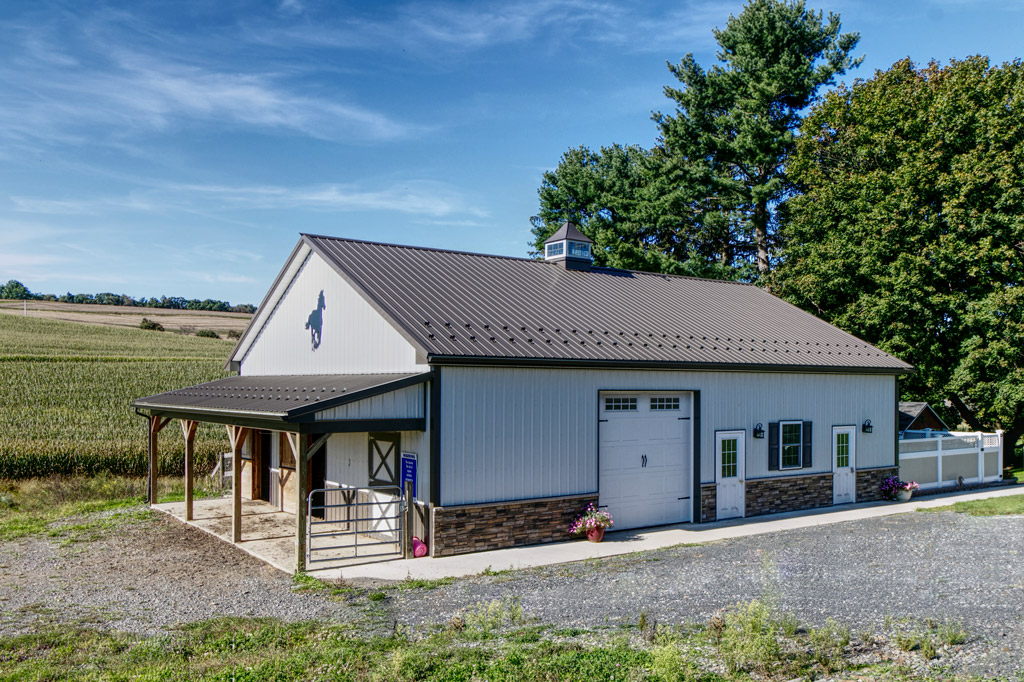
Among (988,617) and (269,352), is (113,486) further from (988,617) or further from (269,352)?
(988,617)

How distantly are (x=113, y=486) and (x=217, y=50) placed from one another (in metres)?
10.7

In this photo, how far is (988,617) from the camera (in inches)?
325

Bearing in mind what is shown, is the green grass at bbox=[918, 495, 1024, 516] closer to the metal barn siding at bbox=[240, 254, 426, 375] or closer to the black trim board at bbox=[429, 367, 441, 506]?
the black trim board at bbox=[429, 367, 441, 506]

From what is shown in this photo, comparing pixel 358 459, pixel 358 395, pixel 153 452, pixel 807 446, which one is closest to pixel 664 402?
pixel 807 446

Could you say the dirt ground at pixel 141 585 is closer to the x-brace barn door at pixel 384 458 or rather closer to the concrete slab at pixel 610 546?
the concrete slab at pixel 610 546

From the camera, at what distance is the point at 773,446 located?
1702 centimetres

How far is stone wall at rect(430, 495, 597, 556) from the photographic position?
12.4 metres

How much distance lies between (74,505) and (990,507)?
783 inches

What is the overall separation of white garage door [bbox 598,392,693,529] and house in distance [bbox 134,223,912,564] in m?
0.04

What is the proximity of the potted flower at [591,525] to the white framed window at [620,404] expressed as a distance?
6.52ft

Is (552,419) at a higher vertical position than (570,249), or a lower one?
lower

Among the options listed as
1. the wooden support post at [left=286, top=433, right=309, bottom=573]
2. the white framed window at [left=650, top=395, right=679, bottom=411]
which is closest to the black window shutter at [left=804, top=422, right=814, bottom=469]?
the white framed window at [left=650, top=395, right=679, bottom=411]

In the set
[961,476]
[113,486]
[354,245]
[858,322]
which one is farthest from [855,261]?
[113,486]

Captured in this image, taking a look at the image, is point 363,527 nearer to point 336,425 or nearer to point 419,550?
point 419,550
